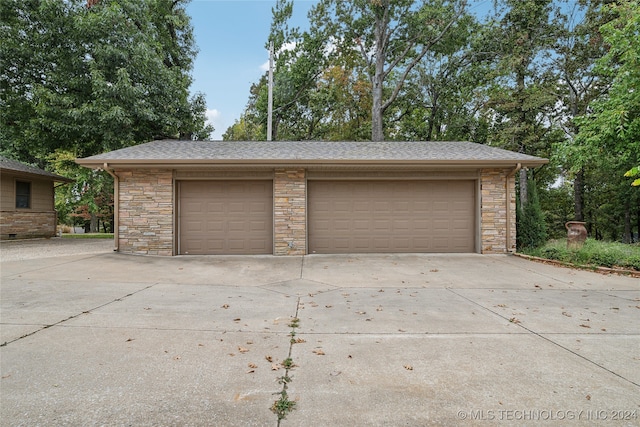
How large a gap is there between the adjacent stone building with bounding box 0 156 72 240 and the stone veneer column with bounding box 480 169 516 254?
1557cm

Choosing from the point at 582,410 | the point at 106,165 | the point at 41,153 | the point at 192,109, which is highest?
the point at 192,109

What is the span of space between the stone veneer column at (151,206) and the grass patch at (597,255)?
976 centimetres

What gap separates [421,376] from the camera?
246 cm

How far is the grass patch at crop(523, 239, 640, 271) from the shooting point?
22.7 ft

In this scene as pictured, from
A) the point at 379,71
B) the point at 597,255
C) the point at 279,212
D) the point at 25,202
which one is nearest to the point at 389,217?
the point at 279,212

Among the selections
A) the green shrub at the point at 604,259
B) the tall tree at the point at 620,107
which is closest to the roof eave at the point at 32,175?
the green shrub at the point at 604,259

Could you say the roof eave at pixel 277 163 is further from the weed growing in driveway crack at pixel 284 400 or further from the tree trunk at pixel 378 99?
the tree trunk at pixel 378 99

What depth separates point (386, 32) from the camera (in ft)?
61.2

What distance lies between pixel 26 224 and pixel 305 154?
1166 centimetres

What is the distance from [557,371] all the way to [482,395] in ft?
2.73

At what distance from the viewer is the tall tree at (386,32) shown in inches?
675

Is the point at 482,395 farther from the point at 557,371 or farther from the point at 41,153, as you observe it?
the point at 41,153

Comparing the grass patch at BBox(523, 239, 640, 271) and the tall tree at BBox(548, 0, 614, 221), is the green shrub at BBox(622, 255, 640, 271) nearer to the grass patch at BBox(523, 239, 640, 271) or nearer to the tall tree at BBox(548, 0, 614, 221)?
the grass patch at BBox(523, 239, 640, 271)

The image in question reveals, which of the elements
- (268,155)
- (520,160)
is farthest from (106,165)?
(520,160)
